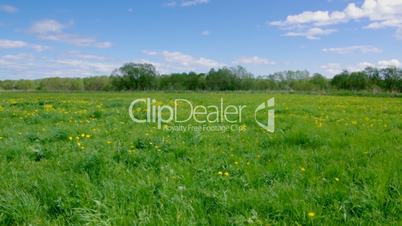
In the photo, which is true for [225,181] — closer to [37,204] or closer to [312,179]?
[312,179]

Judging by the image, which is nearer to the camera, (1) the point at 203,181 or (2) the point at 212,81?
(1) the point at 203,181

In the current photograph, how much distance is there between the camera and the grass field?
11.7ft

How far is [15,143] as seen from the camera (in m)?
7.05

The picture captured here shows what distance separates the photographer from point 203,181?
4.66 m

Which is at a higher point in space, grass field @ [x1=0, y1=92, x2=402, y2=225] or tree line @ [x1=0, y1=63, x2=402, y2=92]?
tree line @ [x1=0, y1=63, x2=402, y2=92]

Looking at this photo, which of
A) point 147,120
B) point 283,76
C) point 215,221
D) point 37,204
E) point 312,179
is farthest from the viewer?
point 283,76

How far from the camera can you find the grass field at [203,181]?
357cm

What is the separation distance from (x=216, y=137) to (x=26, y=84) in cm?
13263

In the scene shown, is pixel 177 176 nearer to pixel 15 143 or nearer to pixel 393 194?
pixel 393 194

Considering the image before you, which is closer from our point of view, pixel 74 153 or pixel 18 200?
pixel 18 200

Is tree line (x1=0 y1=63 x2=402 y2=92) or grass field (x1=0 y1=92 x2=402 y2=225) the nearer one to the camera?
grass field (x1=0 y1=92 x2=402 y2=225)

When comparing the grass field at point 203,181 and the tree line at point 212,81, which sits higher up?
the tree line at point 212,81

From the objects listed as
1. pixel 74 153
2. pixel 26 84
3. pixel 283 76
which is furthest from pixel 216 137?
pixel 26 84

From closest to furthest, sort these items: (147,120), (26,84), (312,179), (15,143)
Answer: (312,179), (15,143), (147,120), (26,84)
